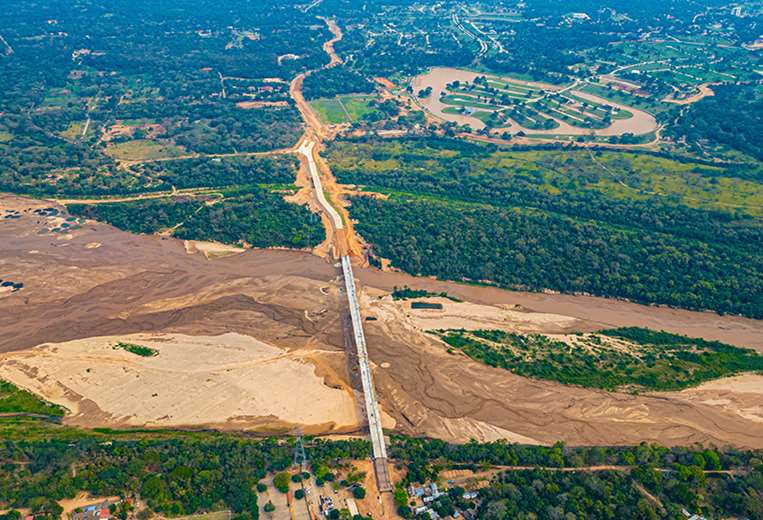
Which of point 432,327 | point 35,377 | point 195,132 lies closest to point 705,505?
point 432,327

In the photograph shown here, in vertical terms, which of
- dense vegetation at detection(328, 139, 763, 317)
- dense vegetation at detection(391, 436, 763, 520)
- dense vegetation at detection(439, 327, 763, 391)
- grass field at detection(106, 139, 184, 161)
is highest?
grass field at detection(106, 139, 184, 161)

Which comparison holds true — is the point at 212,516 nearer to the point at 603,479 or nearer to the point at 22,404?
the point at 22,404

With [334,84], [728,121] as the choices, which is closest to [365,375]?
[334,84]

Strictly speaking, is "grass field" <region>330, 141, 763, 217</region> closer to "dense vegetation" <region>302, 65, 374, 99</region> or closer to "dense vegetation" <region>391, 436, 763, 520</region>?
"dense vegetation" <region>302, 65, 374, 99</region>

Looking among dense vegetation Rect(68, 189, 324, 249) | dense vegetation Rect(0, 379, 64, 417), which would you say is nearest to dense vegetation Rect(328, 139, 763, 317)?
dense vegetation Rect(68, 189, 324, 249)

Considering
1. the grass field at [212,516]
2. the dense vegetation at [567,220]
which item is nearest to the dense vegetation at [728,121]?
the dense vegetation at [567,220]

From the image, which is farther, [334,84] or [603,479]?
[334,84]

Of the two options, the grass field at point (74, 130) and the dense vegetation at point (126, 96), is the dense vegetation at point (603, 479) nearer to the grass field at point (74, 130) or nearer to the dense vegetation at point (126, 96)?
the dense vegetation at point (126, 96)
